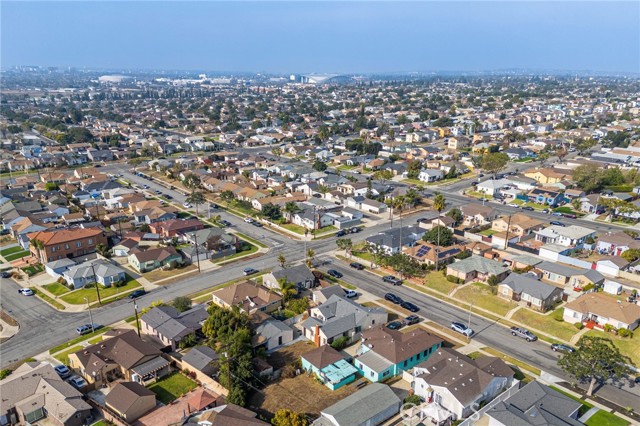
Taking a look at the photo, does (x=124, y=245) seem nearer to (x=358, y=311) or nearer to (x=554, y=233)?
(x=358, y=311)

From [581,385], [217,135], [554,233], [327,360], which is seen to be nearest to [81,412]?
[327,360]

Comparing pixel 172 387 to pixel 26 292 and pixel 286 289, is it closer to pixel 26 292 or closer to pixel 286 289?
pixel 286 289

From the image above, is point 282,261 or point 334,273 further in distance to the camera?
point 334,273

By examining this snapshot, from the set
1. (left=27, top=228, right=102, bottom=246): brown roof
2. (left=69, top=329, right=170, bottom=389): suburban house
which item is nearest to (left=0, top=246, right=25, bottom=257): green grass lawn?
Result: (left=27, top=228, right=102, bottom=246): brown roof

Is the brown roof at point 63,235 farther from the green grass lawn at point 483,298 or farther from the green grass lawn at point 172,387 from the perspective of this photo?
the green grass lawn at point 483,298

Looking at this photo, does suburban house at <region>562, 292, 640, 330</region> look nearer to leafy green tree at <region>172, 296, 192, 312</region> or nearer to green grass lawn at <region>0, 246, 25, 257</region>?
leafy green tree at <region>172, 296, 192, 312</region>

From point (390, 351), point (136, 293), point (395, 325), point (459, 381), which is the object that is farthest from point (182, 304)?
point (459, 381)
